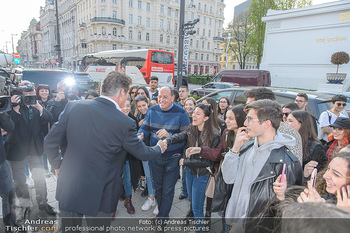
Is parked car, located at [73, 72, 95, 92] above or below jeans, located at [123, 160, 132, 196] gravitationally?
above

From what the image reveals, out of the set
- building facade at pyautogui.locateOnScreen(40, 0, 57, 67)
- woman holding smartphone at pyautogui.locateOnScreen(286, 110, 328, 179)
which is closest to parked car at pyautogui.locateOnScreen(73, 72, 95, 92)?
woman holding smartphone at pyautogui.locateOnScreen(286, 110, 328, 179)

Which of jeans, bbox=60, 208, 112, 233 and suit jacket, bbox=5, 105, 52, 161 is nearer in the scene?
jeans, bbox=60, 208, 112, 233

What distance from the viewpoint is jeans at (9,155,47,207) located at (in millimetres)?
2979

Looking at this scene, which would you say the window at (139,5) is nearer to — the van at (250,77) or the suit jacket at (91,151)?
the van at (250,77)

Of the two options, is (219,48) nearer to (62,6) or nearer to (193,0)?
(193,0)

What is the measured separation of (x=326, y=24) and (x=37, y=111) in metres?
24.6

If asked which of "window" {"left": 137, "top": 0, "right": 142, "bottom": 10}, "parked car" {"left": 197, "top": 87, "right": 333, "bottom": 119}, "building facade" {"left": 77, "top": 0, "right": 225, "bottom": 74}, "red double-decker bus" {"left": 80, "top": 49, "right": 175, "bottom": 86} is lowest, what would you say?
"parked car" {"left": 197, "top": 87, "right": 333, "bottom": 119}

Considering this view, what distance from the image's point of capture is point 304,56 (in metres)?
21.4

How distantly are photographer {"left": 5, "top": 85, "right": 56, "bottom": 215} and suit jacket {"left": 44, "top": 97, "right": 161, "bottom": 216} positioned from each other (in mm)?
1378

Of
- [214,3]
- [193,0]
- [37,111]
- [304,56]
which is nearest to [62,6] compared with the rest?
[193,0]

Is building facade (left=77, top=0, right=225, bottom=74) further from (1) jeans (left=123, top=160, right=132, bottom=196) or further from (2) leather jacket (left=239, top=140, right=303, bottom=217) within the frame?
(2) leather jacket (left=239, top=140, right=303, bottom=217)

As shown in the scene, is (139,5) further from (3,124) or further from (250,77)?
(3,124)

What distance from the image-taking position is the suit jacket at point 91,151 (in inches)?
75.7

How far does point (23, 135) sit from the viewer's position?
3010 mm
